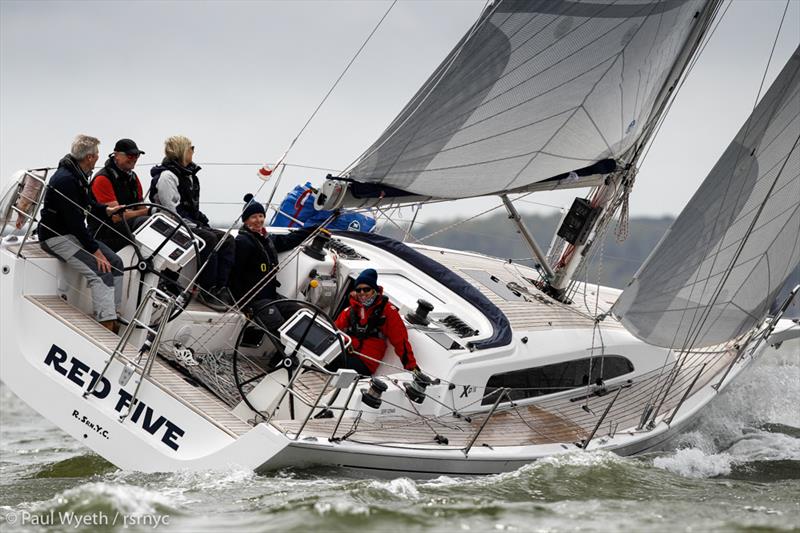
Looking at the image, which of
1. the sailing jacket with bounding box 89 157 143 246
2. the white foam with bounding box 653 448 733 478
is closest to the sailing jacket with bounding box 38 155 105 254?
the sailing jacket with bounding box 89 157 143 246

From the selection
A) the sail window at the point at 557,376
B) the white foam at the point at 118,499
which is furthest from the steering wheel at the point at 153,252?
the sail window at the point at 557,376

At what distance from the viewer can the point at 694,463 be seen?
7781 millimetres

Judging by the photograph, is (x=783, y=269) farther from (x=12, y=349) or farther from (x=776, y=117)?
(x=12, y=349)

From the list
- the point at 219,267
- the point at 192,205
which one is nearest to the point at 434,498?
the point at 219,267

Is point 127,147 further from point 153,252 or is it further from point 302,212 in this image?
point 302,212

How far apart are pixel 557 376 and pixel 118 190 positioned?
3.18 metres

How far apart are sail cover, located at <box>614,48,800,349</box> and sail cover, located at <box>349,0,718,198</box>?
2.64ft

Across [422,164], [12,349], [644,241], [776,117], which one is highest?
[644,241]

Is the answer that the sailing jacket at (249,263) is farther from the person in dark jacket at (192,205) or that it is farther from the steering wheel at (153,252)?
the steering wheel at (153,252)

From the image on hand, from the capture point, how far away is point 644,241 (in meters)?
32.7

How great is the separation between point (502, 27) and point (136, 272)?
274cm

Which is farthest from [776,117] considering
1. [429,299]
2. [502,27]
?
[429,299]

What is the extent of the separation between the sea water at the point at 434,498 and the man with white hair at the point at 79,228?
3.59 ft

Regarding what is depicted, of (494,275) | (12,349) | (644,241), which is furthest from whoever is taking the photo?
(644,241)
